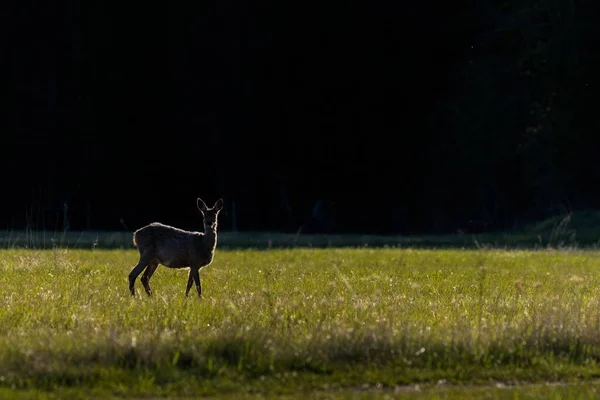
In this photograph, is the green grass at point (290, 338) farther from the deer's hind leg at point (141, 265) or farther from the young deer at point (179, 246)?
the young deer at point (179, 246)

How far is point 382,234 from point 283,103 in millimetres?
8891

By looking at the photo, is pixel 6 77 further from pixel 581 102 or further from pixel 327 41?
pixel 581 102

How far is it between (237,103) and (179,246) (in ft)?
109

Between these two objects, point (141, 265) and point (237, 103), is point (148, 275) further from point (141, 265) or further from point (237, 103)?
point (237, 103)

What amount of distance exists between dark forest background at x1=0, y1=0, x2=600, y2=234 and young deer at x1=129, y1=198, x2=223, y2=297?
31.9 meters

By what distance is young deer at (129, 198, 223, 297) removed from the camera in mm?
19922

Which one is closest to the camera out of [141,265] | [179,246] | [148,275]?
[179,246]

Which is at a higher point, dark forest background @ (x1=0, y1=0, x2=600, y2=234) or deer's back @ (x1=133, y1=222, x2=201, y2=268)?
dark forest background @ (x1=0, y1=0, x2=600, y2=234)

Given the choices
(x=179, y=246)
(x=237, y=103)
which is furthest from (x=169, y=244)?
(x=237, y=103)

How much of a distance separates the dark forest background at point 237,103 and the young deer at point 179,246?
31.9 m

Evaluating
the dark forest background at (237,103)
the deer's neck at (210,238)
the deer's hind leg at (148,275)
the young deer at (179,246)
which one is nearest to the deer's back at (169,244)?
the young deer at (179,246)

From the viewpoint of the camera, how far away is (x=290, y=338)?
13.9 m

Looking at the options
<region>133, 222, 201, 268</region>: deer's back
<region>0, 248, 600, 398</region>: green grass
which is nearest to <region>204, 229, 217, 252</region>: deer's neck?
<region>133, 222, 201, 268</region>: deer's back

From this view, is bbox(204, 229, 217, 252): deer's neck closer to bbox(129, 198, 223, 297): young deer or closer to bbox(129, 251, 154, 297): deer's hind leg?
bbox(129, 198, 223, 297): young deer
